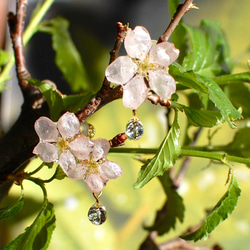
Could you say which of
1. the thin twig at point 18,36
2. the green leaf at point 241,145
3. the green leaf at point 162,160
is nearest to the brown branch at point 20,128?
the thin twig at point 18,36

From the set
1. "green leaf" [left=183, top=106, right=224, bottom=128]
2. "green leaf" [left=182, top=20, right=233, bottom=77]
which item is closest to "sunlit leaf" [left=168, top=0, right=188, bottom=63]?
"green leaf" [left=182, top=20, right=233, bottom=77]

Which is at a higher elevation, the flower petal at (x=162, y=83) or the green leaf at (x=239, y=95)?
the flower petal at (x=162, y=83)

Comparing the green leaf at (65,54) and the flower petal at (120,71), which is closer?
the flower petal at (120,71)

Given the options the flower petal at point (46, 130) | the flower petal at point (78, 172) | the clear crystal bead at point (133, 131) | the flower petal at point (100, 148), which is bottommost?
the flower petal at point (78, 172)

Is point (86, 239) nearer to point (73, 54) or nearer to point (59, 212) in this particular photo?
point (59, 212)

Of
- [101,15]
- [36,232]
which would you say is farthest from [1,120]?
[36,232]

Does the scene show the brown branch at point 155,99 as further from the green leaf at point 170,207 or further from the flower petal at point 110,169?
the green leaf at point 170,207

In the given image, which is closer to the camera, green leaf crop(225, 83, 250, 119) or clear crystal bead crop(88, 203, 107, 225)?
clear crystal bead crop(88, 203, 107, 225)

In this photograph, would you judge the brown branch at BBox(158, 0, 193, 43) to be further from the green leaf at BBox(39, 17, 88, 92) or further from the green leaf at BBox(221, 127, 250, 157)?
the green leaf at BBox(39, 17, 88, 92)
